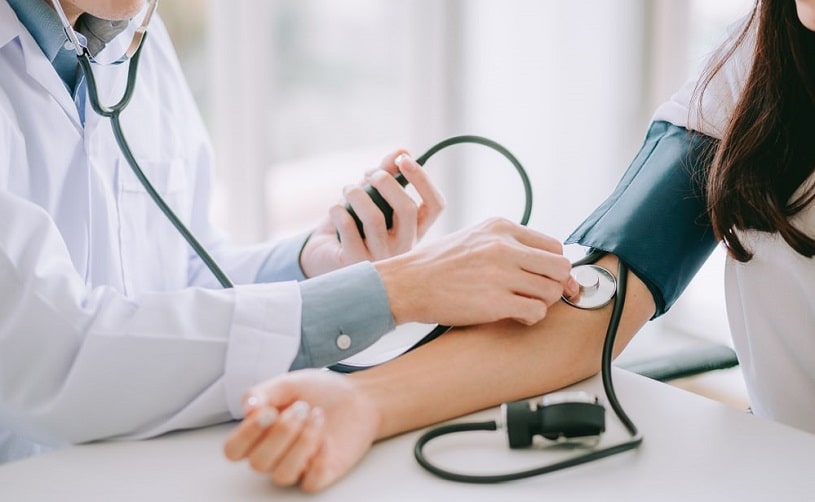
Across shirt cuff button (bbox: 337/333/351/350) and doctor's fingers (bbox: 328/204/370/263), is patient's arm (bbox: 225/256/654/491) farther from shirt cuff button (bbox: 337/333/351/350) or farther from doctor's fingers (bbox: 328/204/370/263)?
doctor's fingers (bbox: 328/204/370/263)

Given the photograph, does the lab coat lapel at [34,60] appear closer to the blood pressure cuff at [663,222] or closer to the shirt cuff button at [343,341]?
the shirt cuff button at [343,341]

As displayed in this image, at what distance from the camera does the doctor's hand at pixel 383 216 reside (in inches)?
46.1

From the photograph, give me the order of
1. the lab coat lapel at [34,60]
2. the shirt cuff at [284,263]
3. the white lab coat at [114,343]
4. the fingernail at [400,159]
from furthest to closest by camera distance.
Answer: the shirt cuff at [284,263]
the fingernail at [400,159]
the lab coat lapel at [34,60]
the white lab coat at [114,343]

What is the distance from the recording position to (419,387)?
Result: 862 mm

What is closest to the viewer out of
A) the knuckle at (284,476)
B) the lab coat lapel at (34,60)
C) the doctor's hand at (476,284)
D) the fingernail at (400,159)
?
the knuckle at (284,476)

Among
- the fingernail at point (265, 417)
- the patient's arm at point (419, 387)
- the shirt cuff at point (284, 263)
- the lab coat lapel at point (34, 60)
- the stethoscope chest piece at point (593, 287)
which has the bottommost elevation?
the shirt cuff at point (284, 263)

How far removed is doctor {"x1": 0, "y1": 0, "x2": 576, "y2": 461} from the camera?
2.72ft

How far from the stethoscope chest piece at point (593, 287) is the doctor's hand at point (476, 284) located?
6 centimetres

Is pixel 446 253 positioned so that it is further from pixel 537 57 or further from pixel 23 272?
pixel 537 57

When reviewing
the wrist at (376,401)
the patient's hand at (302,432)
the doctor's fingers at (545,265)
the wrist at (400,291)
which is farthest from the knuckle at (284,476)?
the doctor's fingers at (545,265)

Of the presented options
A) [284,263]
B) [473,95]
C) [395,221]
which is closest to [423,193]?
[395,221]

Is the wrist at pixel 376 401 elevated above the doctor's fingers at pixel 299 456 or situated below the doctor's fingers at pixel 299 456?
below

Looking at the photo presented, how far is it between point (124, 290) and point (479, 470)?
647 millimetres

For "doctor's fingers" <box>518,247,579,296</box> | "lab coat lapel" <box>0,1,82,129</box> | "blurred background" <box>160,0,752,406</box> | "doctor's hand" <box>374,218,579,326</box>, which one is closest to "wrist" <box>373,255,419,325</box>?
"doctor's hand" <box>374,218,579,326</box>
